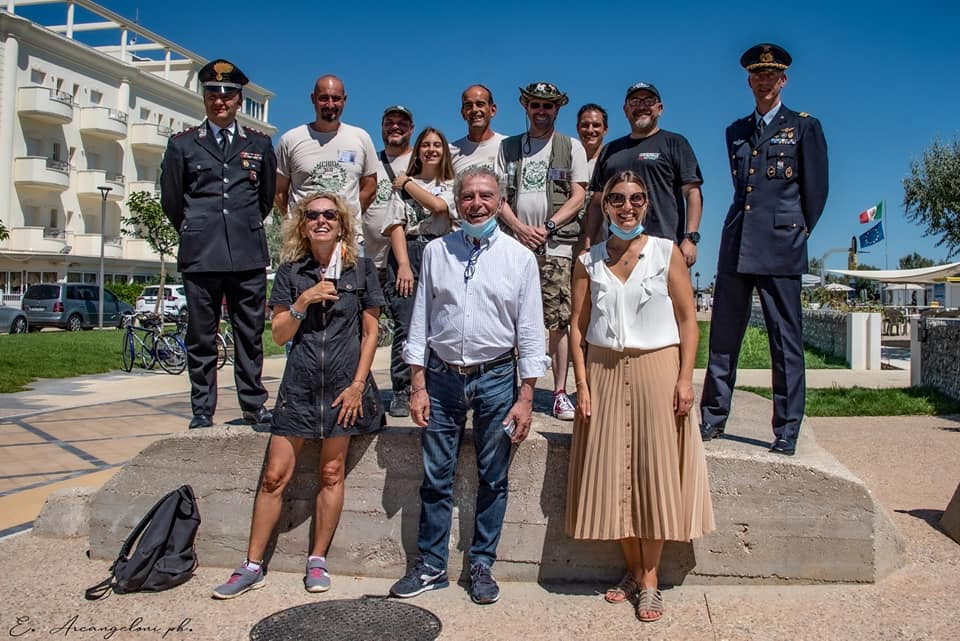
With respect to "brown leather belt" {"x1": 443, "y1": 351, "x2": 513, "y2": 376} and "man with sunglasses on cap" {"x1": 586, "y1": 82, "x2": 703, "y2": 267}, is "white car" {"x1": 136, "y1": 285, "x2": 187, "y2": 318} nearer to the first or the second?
"man with sunglasses on cap" {"x1": 586, "y1": 82, "x2": 703, "y2": 267}

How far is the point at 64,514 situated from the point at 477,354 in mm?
2958

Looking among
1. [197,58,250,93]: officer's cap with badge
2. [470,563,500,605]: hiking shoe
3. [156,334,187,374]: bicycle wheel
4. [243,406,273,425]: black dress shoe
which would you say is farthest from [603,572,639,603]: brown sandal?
[156,334,187,374]: bicycle wheel

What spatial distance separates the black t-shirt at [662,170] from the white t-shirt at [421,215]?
0.93 metres

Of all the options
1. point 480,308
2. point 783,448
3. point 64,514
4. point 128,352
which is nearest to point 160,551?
point 64,514

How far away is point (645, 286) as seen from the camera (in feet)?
13.3

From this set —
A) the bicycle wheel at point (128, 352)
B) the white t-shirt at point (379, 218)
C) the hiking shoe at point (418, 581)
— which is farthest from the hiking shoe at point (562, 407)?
the bicycle wheel at point (128, 352)

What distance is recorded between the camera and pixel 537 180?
5160 millimetres

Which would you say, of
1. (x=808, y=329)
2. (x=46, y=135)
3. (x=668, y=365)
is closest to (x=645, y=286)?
(x=668, y=365)

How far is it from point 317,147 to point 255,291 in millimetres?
948

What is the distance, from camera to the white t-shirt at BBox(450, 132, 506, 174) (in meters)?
5.32

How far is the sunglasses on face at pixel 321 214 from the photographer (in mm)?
4355

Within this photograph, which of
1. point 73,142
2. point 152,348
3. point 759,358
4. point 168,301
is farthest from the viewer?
point 73,142

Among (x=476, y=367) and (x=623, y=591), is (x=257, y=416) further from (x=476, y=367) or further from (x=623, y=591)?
(x=623, y=591)

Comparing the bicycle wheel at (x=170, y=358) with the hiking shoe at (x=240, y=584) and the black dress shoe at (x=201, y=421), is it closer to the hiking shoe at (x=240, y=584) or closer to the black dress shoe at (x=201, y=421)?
the black dress shoe at (x=201, y=421)
